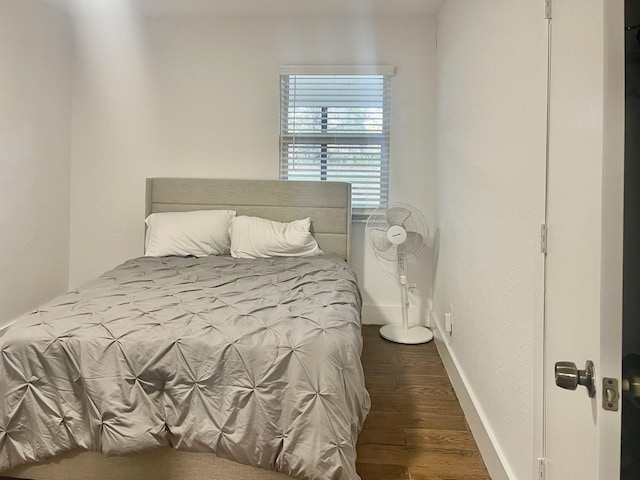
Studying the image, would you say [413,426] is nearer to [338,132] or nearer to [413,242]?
[413,242]

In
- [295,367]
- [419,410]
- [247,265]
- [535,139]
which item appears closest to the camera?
[535,139]

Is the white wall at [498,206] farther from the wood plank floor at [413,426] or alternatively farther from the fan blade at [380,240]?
the fan blade at [380,240]

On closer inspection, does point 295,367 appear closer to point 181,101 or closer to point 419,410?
point 419,410

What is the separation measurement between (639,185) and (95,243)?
13.7 ft

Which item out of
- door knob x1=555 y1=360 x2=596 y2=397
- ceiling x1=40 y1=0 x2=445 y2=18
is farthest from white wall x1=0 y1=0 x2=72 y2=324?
door knob x1=555 y1=360 x2=596 y2=397

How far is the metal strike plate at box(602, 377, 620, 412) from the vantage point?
0.81m

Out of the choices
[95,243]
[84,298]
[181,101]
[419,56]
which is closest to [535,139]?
[84,298]

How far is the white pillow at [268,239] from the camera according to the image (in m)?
3.52

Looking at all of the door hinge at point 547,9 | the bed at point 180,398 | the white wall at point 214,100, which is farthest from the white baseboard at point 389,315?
the door hinge at point 547,9

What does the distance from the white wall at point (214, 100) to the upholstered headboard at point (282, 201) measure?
181 mm

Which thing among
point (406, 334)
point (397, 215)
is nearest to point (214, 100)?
point (397, 215)

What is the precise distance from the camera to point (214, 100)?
13.2 feet

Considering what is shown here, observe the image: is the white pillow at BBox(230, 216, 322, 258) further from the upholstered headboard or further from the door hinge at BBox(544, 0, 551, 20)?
the door hinge at BBox(544, 0, 551, 20)

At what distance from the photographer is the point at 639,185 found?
86 cm
